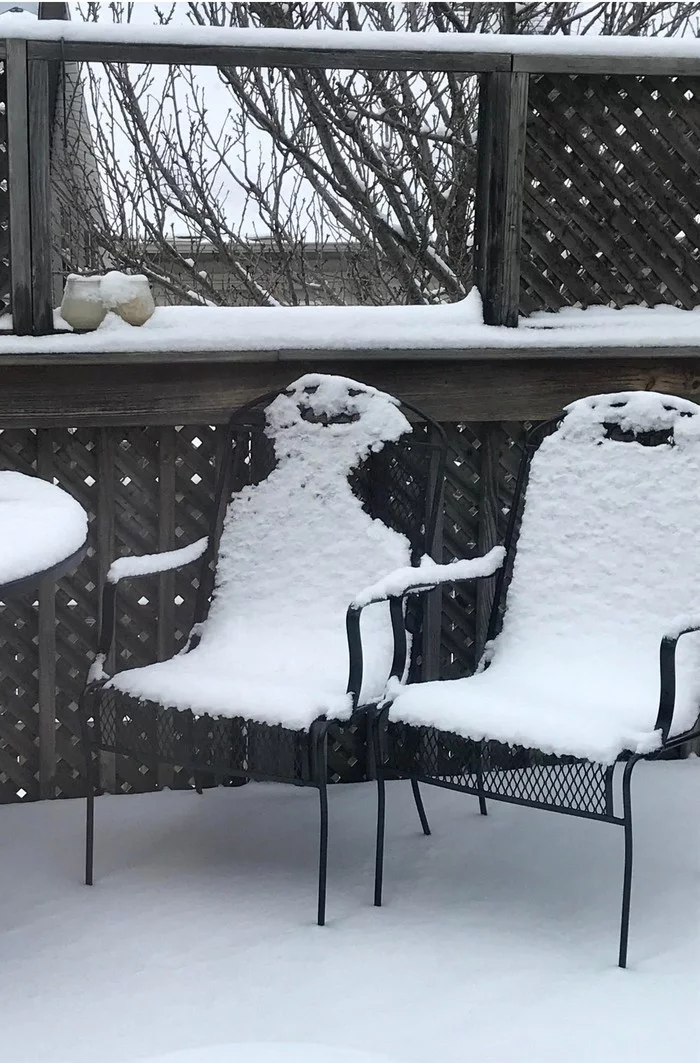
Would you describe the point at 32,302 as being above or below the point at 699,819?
above

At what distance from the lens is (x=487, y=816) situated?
10.2ft

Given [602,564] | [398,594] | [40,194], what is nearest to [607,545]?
[602,564]

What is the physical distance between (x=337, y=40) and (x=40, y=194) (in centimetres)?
80

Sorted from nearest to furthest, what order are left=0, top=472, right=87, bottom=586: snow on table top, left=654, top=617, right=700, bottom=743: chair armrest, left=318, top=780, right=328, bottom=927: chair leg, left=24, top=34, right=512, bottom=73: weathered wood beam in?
left=0, top=472, right=87, bottom=586: snow on table top, left=654, top=617, right=700, bottom=743: chair armrest, left=318, top=780, right=328, bottom=927: chair leg, left=24, top=34, right=512, bottom=73: weathered wood beam

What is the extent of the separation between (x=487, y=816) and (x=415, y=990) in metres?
0.88

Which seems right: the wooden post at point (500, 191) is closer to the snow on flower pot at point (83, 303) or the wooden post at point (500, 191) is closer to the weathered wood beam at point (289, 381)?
the weathered wood beam at point (289, 381)

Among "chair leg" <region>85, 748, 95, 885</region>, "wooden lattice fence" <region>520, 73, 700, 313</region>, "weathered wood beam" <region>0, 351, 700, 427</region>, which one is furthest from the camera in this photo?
"wooden lattice fence" <region>520, 73, 700, 313</region>

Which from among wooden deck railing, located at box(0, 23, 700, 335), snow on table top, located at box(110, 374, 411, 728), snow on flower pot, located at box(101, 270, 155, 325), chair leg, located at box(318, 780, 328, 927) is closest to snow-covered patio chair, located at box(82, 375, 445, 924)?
snow on table top, located at box(110, 374, 411, 728)

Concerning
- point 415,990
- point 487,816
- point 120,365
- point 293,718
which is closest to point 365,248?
point 120,365

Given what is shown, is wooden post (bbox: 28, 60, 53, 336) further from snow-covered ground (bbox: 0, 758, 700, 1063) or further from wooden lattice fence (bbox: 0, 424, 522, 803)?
snow-covered ground (bbox: 0, 758, 700, 1063)

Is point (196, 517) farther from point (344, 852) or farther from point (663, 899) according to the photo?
point (663, 899)

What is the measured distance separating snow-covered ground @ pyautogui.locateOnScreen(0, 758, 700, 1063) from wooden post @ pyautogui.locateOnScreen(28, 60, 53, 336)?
1.23 meters

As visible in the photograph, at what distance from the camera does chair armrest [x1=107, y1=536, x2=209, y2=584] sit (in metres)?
2.78

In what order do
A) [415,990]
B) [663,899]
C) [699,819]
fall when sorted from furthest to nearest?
[699,819] → [663,899] → [415,990]
